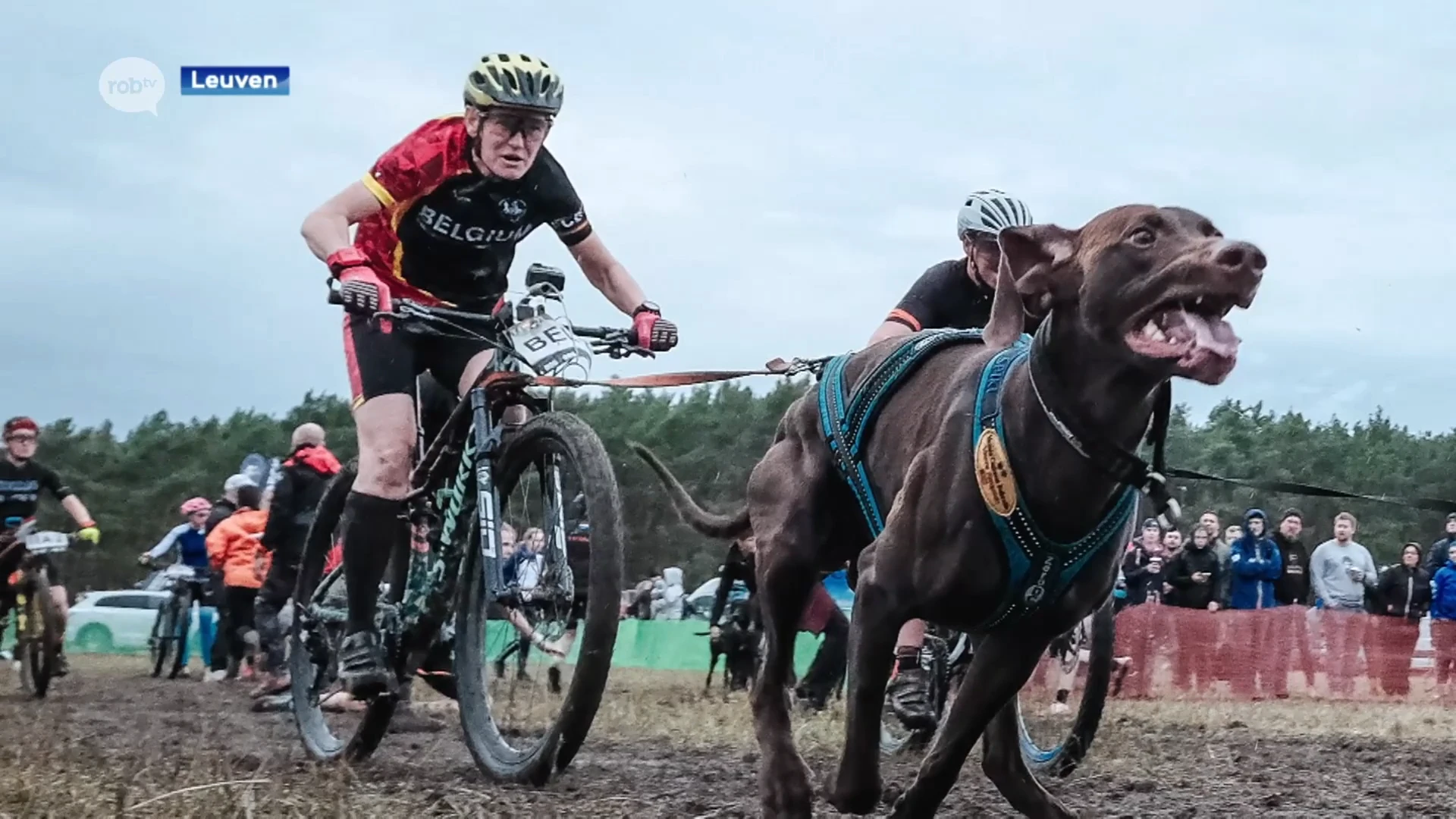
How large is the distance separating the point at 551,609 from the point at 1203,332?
9.05 feet

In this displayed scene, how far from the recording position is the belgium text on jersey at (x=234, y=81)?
437 inches

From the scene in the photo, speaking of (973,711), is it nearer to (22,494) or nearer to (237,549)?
(22,494)

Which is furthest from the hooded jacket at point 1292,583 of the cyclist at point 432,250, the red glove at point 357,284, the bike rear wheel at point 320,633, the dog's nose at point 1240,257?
the dog's nose at point 1240,257

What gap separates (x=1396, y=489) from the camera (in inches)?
2159

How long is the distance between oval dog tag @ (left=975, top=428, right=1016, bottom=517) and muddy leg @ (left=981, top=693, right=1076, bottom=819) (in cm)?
109

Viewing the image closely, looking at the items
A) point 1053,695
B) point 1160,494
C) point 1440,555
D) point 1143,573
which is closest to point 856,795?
point 1160,494

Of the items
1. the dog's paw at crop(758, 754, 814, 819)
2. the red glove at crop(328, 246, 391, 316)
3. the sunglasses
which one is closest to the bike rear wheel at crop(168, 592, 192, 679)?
the red glove at crop(328, 246, 391, 316)

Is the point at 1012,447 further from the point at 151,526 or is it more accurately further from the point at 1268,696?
the point at 151,526

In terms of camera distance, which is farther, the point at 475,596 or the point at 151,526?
the point at 151,526

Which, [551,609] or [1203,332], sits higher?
[1203,332]

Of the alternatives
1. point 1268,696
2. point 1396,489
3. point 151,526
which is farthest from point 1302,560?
point 151,526

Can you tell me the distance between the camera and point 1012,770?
5.06m

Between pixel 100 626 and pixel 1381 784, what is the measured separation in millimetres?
29694

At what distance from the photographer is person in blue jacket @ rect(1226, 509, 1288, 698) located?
15.8 m
